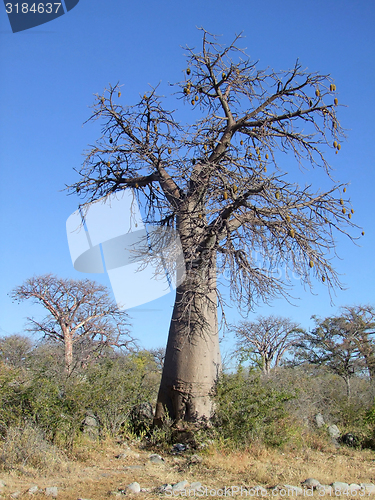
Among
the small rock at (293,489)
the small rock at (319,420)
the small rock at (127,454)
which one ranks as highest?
the small rock at (319,420)

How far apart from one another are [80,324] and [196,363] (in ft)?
41.4

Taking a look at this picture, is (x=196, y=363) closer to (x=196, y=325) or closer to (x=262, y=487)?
(x=196, y=325)

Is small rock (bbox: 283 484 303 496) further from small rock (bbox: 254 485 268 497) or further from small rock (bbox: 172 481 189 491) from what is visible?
small rock (bbox: 172 481 189 491)

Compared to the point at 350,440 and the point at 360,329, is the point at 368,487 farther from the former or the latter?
the point at 360,329

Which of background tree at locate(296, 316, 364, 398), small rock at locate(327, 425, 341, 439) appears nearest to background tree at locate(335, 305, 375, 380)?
background tree at locate(296, 316, 364, 398)

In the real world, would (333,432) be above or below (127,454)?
above

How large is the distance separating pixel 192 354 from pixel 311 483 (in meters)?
2.14

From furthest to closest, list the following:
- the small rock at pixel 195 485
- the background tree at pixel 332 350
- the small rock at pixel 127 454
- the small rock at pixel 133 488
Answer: the background tree at pixel 332 350
the small rock at pixel 127 454
the small rock at pixel 195 485
the small rock at pixel 133 488

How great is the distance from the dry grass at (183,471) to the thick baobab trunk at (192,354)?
62 centimetres

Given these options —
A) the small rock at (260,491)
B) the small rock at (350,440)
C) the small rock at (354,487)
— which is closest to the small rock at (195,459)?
the small rock at (260,491)

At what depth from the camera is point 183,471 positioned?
4.33 m

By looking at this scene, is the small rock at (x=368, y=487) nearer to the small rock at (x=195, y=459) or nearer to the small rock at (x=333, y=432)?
the small rock at (x=195, y=459)

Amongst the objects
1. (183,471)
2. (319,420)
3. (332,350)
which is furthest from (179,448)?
(332,350)

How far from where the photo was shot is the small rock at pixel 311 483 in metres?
3.79
